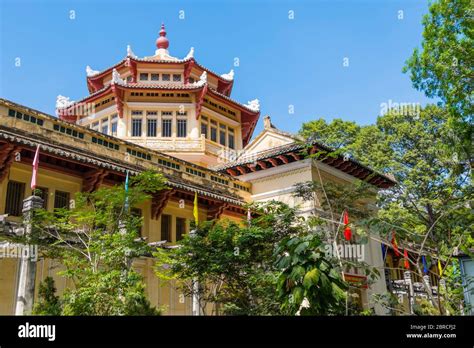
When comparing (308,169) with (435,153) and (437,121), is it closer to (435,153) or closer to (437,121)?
(435,153)

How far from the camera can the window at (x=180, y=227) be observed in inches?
896

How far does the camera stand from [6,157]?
16125mm

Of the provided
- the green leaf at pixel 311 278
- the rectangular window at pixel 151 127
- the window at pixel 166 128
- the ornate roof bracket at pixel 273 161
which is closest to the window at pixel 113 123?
the rectangular window at pixel 151 127

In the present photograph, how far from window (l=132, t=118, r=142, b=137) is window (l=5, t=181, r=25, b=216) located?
58.6 ft

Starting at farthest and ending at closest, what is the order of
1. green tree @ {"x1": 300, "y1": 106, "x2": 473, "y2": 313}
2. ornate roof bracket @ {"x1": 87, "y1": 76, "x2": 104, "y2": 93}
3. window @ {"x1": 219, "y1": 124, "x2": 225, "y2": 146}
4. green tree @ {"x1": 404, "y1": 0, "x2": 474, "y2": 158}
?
ornate roof bracket @ {"x1": 87, "y1": 76, "x2": 104, "y2": 93} < window @ {"x1": 219, "y1": 124, "x2": 225, "y2": 146} < green tree @ {"x1": 300, "y1": 106, "x2": 473, "y2": 313} < green tree @ {"x1": 404, "y1": 0, "x2": 474, "y2": 158}

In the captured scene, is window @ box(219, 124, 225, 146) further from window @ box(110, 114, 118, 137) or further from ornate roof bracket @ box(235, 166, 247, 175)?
ornate roof bracket @ box(235, 166, 247, 175)

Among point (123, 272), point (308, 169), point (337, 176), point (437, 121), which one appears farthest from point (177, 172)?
point (437, 121)

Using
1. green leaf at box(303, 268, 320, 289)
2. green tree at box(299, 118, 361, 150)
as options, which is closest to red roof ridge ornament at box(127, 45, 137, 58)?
green tree at box(299, 118, 361, 150)

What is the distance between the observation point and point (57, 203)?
59.5 ft

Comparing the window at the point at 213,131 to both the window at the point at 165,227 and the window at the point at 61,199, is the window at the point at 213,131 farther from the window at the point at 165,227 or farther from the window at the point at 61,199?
the window at the point at 61,199

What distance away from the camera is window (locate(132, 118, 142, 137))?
114ft

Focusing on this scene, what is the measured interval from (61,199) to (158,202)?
4.43 m
